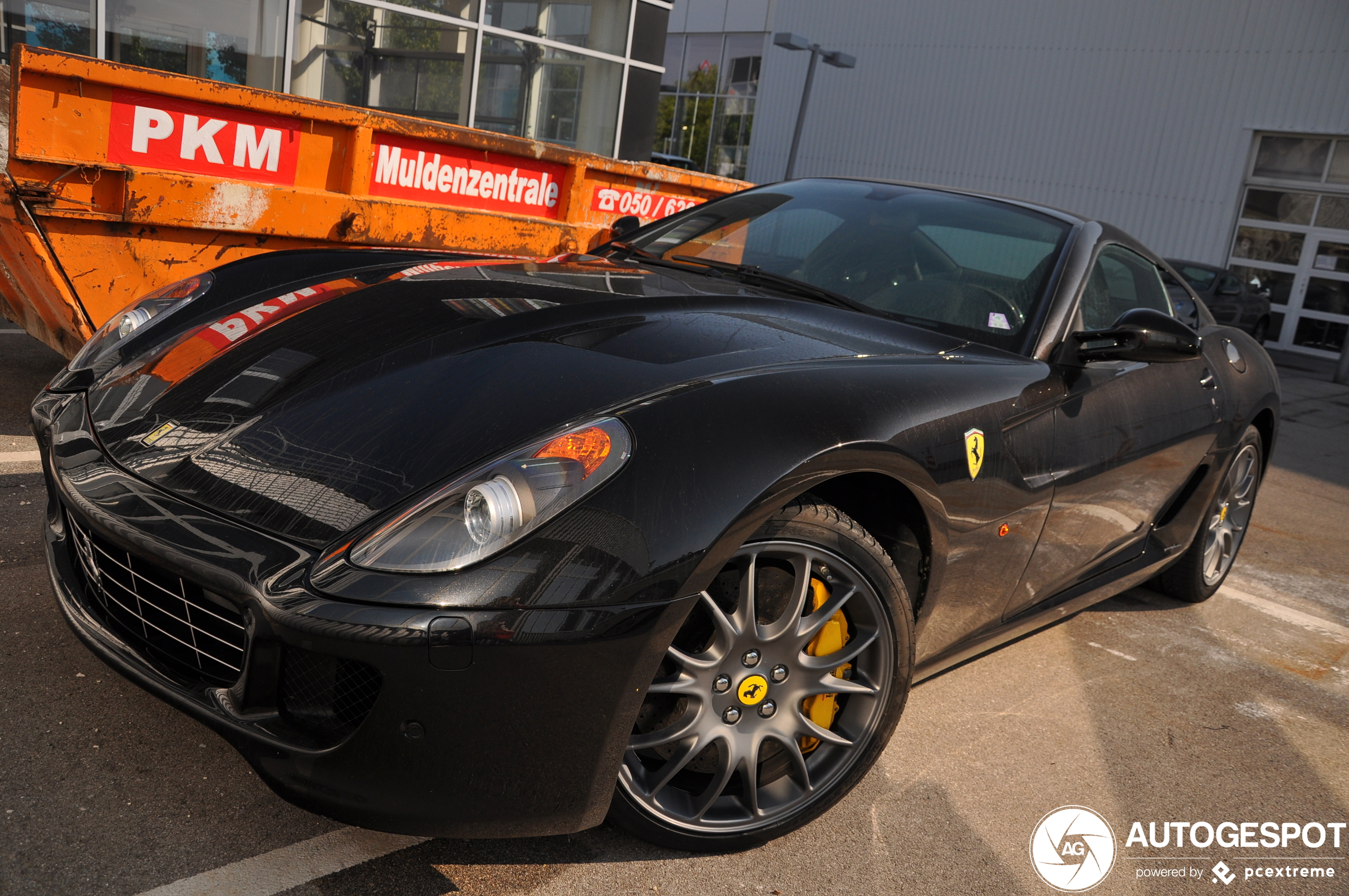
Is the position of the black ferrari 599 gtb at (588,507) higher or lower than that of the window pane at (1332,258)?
lower

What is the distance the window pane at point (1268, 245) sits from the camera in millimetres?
19391

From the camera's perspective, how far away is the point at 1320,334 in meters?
19.0

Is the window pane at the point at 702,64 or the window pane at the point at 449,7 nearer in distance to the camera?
the window pane at the point at 449,7

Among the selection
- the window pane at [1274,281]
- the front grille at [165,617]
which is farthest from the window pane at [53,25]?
the window pane at [1274,281]

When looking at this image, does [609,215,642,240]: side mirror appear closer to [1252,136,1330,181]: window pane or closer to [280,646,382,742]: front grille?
[280,646,382,742]: front grille

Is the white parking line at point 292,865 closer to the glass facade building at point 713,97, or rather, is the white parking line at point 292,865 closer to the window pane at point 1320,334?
the window pane at point 1320,334

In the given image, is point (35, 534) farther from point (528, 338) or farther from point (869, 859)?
point (869, 859)

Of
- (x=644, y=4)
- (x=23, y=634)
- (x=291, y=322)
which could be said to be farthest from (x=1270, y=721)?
(x=644, y=4)

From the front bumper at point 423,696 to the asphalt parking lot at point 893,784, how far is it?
0.92 feet

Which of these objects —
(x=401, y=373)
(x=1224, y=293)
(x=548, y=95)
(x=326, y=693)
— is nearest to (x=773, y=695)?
(x=326, y=693)

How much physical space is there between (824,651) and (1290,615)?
2.87m

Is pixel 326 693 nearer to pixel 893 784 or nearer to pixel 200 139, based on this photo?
pixel 893 784

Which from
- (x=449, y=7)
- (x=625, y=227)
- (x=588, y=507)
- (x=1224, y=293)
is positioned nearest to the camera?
(x=588, y=507)

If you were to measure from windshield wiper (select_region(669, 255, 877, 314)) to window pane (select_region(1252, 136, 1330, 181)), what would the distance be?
785 inches
